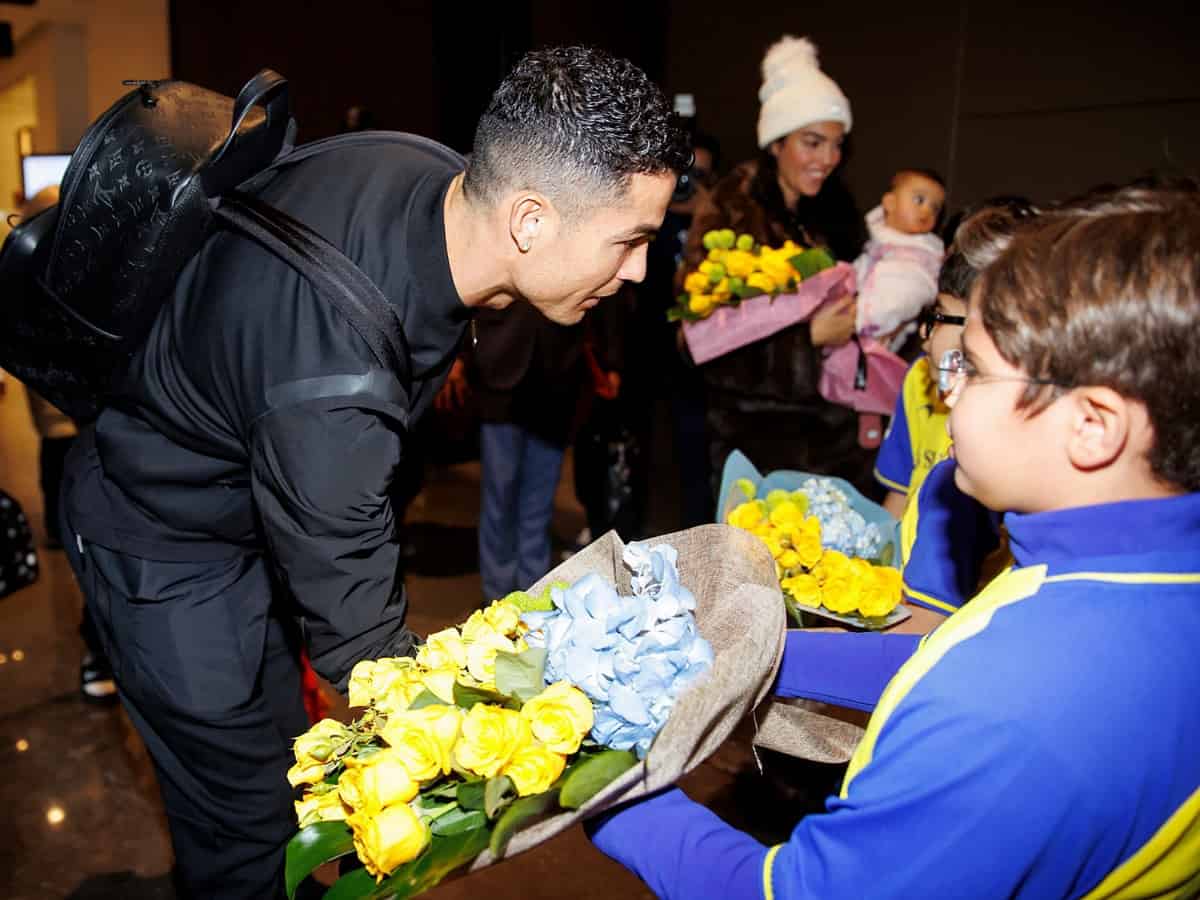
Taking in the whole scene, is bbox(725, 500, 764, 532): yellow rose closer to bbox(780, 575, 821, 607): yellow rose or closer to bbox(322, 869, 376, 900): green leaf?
bbox(780, 575, 821, 607): yellow rose

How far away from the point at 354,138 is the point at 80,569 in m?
0.88

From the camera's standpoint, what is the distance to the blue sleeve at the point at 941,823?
0.76m

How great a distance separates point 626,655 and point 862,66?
427cm

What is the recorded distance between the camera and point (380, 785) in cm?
92

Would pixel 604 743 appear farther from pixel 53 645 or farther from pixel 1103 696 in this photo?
pixel 53 645

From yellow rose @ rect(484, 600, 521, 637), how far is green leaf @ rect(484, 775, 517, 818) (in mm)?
187

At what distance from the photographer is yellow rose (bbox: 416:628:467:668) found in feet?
3.56

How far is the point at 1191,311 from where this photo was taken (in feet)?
2.51

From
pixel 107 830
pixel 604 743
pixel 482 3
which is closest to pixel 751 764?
pixel 107 830

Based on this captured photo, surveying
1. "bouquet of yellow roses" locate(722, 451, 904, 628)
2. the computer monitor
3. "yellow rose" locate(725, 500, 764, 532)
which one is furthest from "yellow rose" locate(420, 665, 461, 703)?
the computer monitor

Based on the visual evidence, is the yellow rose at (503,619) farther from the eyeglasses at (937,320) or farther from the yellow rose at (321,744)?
the eyeglasses at (937,320)

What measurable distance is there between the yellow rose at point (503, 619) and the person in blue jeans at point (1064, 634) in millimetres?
374

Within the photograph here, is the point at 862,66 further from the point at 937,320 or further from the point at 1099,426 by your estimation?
the point at 1099,426

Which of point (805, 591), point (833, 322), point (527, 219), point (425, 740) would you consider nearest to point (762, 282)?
point (833, 322)
